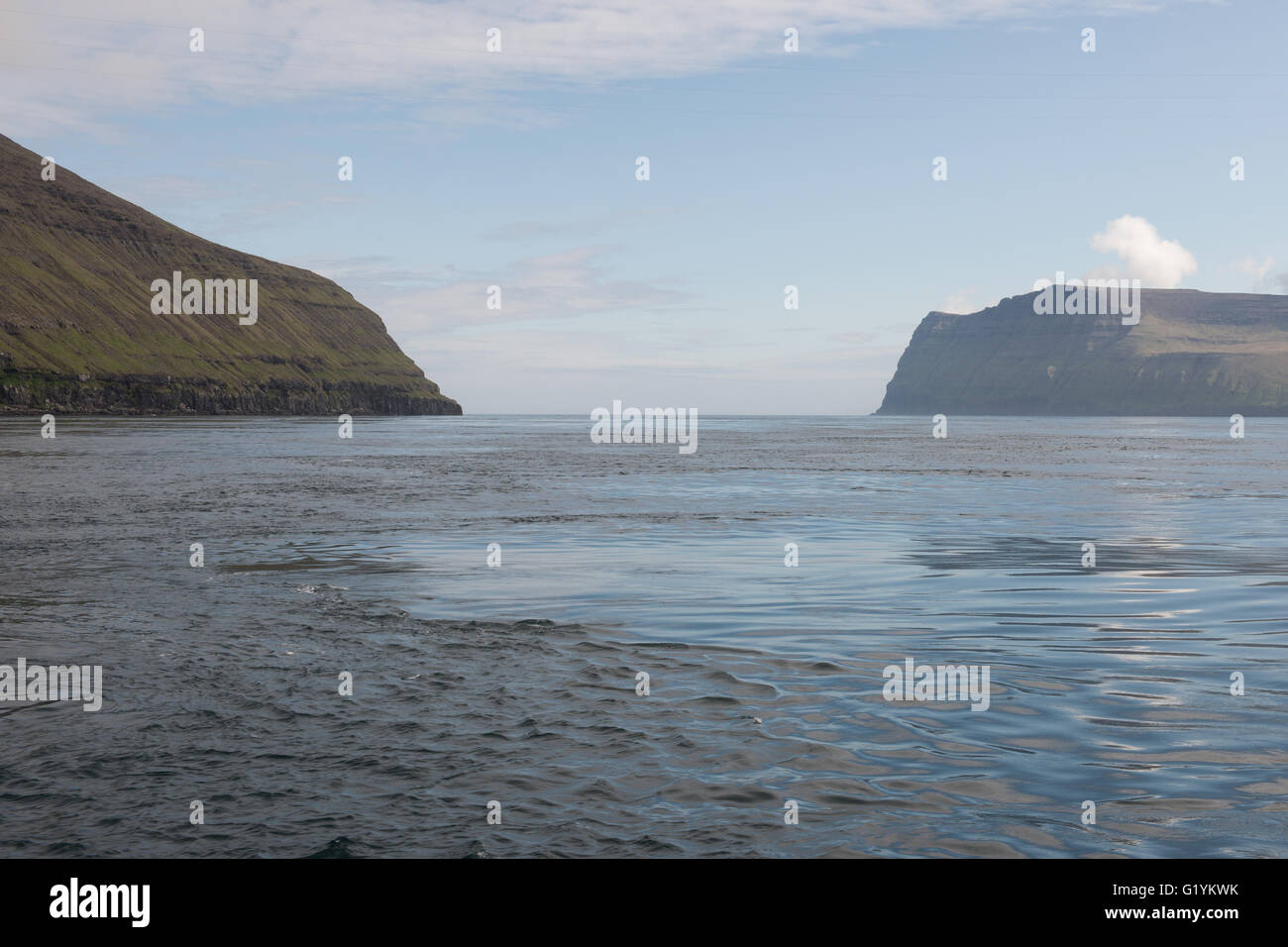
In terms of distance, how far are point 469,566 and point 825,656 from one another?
30.5ft

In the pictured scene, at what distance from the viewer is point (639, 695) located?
1020cm

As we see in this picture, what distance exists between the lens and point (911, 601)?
1562cm

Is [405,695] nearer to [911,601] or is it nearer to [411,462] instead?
[911,601]

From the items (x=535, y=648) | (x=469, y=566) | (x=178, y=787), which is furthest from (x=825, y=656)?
(x=469, y=566)

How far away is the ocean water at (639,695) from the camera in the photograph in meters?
6.71

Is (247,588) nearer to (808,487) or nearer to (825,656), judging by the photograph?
(825,656)

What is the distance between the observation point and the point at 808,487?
4066 cm

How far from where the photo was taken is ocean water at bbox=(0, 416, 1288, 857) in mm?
6707
